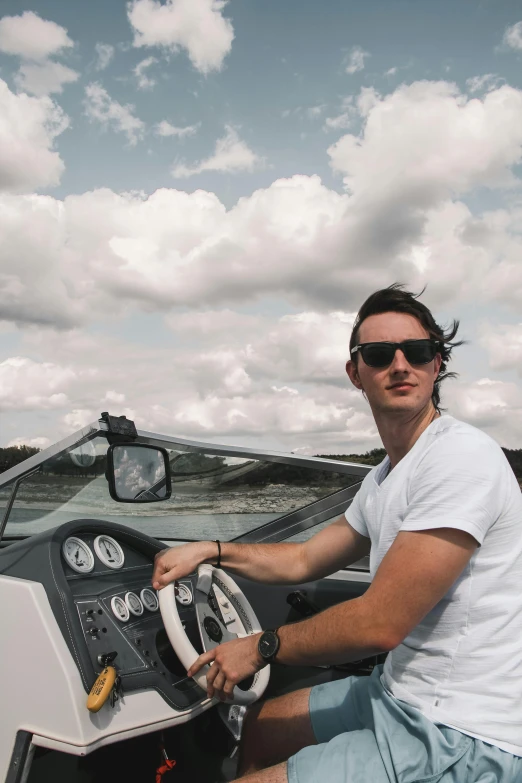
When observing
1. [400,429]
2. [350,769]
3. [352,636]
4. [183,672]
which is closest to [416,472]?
[400,429]

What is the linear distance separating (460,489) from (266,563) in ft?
3.03

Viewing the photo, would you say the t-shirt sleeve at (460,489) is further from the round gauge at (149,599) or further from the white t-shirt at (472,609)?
the round gauge at (149,599)

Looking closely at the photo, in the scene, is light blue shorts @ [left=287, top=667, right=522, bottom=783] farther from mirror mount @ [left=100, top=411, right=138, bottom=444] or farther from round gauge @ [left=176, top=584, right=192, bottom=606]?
mirror mount @ [left=100, top=411, right=138, bottom=444]

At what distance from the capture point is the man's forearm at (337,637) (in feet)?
4.61

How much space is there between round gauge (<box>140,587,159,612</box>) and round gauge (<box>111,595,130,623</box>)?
0.11 metres

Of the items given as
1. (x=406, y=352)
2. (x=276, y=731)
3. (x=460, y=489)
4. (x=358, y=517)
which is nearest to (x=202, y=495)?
(x=358, y=517)

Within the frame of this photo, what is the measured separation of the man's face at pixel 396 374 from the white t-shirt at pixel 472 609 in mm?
218

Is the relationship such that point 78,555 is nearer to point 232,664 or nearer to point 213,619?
point 213,619

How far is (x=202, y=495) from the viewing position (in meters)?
2.85

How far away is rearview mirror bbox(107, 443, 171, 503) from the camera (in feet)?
7.45

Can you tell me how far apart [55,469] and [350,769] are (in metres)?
1.33

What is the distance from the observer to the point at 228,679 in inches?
63.5

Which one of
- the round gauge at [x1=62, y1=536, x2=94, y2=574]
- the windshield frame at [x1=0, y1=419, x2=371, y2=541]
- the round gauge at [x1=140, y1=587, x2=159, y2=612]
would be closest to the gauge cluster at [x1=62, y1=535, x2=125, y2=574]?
the round gauge at [x1=62, y1=536, x2=94, y2=574]

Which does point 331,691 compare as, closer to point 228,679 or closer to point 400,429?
point 228,679
